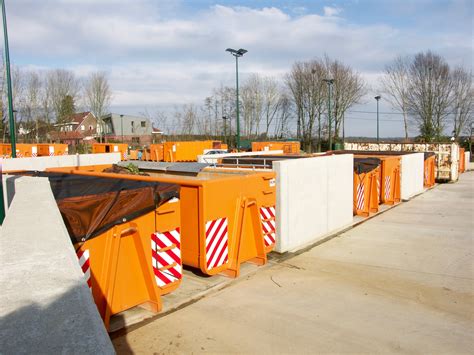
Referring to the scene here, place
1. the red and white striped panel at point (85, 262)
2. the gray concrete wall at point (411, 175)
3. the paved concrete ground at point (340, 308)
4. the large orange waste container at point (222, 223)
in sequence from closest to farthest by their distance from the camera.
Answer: the paved concrete ground at point (340, 308)
the red and white striped panel at point (85, 262)
the large orange waste container at point (222, 223)
the gray concrete wall at point (411, 175)

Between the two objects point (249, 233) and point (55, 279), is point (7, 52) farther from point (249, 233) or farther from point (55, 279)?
point (55, 279)

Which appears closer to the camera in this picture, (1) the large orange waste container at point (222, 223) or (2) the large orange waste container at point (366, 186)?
(1) the large orange waste container at point (222, 223)

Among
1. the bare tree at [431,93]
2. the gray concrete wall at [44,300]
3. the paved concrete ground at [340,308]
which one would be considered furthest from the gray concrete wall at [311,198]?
the bare tree at [431,93]

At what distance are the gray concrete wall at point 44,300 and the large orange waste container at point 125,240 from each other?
1.87 metres

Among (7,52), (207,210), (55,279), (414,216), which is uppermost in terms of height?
(7,52)

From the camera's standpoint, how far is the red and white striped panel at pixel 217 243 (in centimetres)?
664

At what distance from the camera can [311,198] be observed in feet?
30.6

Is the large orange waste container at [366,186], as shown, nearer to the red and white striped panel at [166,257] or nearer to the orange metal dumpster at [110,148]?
the red and white striped panel at [166,257]

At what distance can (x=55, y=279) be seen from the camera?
2133 millimetres

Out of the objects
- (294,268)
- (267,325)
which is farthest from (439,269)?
(267,325)

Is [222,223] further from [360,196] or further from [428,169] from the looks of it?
[428,169]

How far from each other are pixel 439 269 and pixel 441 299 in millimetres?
1533

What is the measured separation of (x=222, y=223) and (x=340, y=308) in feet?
7.45

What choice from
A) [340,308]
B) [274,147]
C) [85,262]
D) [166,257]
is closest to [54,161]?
[166,257]
